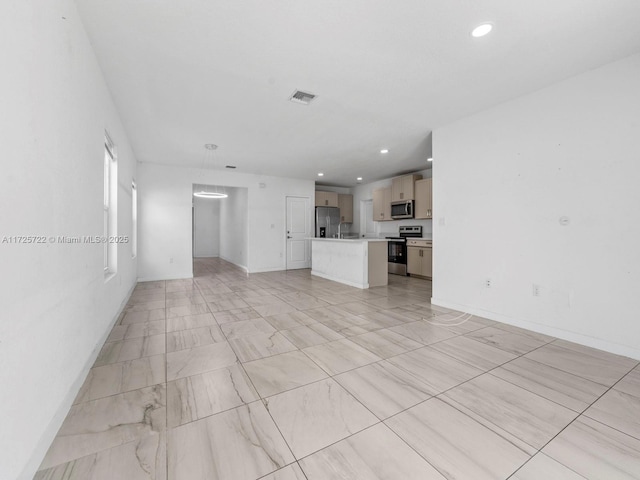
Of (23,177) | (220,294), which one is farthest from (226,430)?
(220,294)

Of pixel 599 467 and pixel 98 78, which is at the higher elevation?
pixel 98 78

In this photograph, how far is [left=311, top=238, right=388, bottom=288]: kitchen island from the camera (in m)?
5.06

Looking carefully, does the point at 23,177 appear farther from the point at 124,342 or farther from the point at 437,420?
the point at 437,420

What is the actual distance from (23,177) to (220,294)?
3.65 m

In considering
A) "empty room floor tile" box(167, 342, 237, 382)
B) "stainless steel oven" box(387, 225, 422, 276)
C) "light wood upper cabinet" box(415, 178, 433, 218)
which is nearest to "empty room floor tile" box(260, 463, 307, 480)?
"empty room floor tile" box(167, 342, 237, 382)

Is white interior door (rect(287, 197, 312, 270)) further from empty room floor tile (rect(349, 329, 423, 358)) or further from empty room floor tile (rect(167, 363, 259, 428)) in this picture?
empty room floor tile (rect(167, 363, 259, 428))

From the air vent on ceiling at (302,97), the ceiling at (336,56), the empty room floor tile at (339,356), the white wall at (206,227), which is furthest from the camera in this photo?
the white wall at (206,227)

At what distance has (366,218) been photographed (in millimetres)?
8625

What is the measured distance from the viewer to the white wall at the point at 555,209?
232 cm

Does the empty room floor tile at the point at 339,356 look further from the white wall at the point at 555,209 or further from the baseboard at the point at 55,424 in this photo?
the white wall at the point at 555,209

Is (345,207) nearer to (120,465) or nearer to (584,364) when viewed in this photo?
(584,364)

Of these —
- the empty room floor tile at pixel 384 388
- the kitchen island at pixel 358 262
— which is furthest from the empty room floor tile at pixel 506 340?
the kitchen island at pixel 358 262

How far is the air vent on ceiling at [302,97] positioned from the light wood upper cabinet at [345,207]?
5544 millimetres

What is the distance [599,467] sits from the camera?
1196mm
